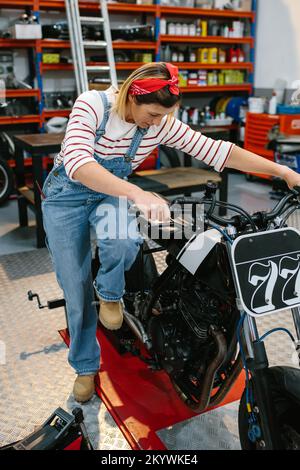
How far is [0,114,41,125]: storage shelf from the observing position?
5234mm

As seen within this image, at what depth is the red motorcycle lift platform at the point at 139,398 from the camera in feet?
6.12

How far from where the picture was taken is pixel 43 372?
2312 mm

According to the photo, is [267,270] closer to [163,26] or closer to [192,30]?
[163,26]

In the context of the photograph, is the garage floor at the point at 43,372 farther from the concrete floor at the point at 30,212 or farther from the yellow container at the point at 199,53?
the yellow container at the point at 199,53

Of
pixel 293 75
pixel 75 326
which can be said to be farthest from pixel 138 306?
pixel 293 75

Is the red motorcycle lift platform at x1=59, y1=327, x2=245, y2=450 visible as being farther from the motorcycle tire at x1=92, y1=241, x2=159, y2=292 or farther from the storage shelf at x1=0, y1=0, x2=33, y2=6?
the storage shelf at x1=0, y1=0, x2=33, y2=6

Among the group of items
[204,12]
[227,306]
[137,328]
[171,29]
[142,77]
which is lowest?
[137,328]

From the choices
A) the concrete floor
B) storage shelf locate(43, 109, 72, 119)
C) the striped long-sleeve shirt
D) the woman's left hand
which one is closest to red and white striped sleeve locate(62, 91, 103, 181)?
the striped long-sleeve shirt

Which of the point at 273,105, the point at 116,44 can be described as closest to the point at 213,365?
the point at 116,44

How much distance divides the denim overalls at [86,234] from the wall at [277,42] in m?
5.27

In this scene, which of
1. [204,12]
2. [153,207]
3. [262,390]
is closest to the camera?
[153,207]

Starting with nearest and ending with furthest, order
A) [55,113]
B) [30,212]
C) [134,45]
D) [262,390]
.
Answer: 1. [262,390]
2. [30,212]
3. [55,113]
4. [134,45]

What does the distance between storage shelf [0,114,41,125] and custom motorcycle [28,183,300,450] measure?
378cm

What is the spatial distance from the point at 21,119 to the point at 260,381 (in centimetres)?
462
